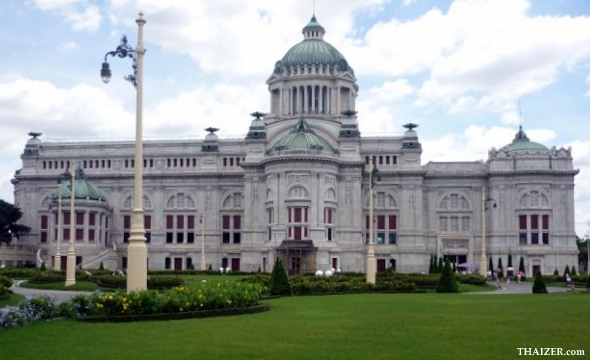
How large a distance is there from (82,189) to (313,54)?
42000 mm

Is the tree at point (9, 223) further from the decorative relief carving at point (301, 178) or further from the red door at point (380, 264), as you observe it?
the red door at point (380, 264)

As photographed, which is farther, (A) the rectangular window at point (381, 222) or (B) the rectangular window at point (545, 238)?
(A) the rectangular window at point (381, 222)

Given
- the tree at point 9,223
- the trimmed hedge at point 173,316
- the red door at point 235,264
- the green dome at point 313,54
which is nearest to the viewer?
the trimmed hedge at point 173,316

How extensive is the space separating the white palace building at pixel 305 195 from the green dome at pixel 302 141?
0.24 metres

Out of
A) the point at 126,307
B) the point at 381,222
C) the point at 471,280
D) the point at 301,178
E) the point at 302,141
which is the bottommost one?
the point at 471,280

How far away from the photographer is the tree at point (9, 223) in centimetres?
11262

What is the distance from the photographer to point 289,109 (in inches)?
4609

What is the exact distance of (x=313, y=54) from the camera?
118 meters

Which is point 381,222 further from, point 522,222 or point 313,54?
point 313,54

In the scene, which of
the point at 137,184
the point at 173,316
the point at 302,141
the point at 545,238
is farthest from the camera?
the point at 545,238


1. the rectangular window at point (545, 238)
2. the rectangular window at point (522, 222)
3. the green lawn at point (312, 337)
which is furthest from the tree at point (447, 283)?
the rectangular window at point (545, 238)

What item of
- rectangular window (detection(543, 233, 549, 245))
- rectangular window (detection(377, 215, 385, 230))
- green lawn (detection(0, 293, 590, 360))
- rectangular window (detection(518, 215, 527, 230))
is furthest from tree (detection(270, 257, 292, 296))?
rectangular window (detection(543, 233, 549, 245))

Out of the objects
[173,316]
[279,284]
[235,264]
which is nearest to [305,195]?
[235,264]

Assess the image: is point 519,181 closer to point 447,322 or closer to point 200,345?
point 447,322
